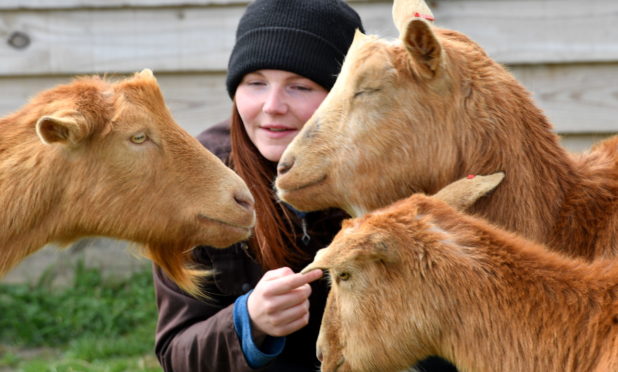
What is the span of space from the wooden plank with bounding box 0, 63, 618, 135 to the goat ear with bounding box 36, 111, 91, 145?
3.46 metres

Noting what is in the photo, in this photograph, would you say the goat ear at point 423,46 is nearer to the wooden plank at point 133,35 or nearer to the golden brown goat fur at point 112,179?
the golden brown goat fur at point 112,179

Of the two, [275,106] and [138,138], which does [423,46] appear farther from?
[138,138]

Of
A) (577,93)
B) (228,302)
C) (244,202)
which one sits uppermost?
(244,202)

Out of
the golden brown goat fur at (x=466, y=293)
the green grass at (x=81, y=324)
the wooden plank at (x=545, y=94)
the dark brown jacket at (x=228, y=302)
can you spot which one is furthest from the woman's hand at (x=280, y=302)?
the wooden plank at (x=545, y=94)

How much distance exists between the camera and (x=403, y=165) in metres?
4.03

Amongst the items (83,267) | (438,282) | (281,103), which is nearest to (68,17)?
(83,267)

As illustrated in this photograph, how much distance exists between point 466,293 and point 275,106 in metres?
1.51

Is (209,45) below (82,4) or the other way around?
below

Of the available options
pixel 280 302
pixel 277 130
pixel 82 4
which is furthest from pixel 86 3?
pixel 280 302

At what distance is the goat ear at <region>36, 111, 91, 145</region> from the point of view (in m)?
3.82

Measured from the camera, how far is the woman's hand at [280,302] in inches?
157

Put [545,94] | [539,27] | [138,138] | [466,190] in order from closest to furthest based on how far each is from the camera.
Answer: [466,190]
[138,138]
[539,27]
[545,94]

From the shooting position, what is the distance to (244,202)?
4254 millimetres

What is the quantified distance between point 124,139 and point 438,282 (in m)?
1.47
